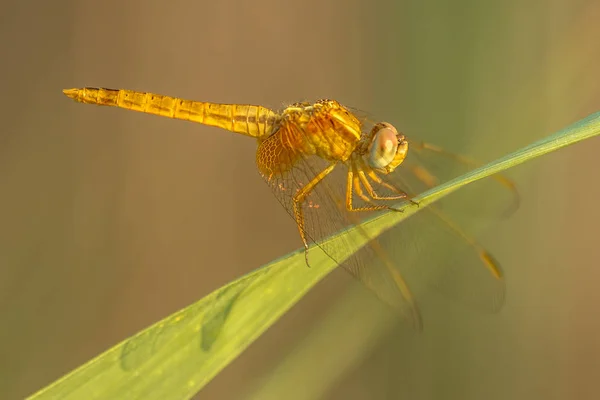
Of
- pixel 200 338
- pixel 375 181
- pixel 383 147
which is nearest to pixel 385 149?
pixel 383 147

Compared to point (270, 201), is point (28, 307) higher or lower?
lower

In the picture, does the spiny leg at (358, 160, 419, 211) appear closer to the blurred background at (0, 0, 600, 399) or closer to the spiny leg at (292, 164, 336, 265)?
the spiny leg at (292, 164, 336, 265)

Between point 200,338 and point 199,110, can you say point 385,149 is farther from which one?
point 200,338

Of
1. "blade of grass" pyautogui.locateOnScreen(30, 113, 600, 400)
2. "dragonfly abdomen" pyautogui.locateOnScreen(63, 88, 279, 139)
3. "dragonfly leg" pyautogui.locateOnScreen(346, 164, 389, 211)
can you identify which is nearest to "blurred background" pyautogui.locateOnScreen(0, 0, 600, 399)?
"dragonfly abdomen" pyautogui.locateOnScreen(63, 88, 279, 139)

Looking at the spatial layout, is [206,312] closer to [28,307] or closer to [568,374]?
[28,307]

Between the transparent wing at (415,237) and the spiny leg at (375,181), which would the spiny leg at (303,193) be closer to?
the transparent wing at (415,237)

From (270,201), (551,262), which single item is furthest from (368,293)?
(270,201)

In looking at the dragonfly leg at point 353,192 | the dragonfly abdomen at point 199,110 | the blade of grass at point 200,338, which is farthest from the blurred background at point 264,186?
the blade of grass at point 200,338
